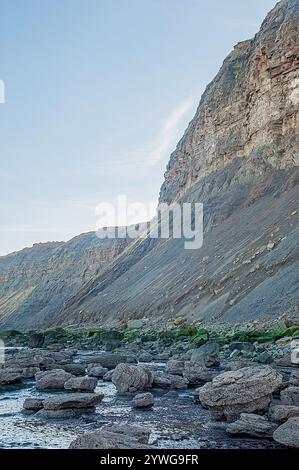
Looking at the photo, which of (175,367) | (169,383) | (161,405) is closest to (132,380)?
(169,383)

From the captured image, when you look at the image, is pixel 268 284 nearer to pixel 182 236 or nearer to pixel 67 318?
pixel 182 236

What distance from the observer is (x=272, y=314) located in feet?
99.1

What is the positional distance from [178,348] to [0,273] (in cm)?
13041

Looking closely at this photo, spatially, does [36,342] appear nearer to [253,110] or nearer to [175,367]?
[175,367]

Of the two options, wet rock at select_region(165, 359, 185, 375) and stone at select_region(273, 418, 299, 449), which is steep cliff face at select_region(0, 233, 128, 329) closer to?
wet rock at select_region(165, 359, 185, 375)

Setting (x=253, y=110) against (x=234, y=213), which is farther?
(x=253, y=110)

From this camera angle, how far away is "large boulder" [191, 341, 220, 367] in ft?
Result: 63.1

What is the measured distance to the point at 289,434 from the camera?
31.0ft

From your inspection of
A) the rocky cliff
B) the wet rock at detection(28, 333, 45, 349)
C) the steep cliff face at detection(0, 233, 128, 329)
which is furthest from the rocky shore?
the steep cliff face at detection(0, 233, 128, 329)

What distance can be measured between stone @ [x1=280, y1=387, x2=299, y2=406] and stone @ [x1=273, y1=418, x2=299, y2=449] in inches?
86.2

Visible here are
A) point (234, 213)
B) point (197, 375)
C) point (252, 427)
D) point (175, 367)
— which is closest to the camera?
point (252, 427)

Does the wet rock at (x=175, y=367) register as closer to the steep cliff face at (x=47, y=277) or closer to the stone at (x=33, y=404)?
the stone at (x=33, y=404)

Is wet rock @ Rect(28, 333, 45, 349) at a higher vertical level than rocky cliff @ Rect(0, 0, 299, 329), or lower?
lower

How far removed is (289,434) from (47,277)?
118562 millimetres
